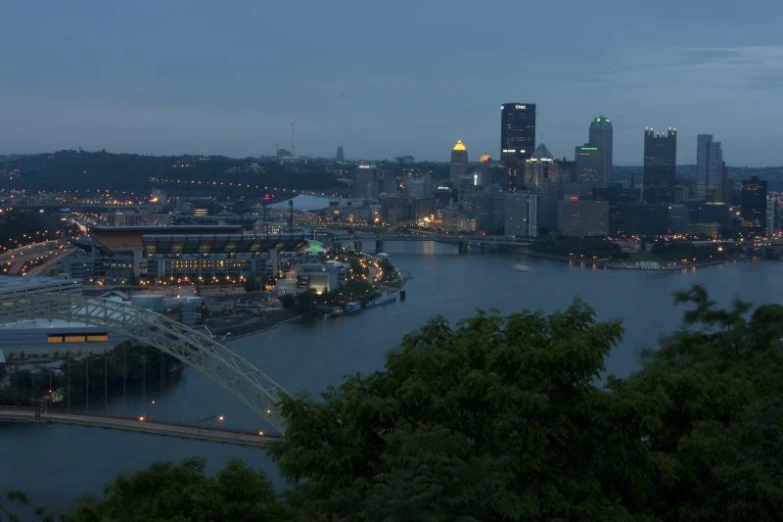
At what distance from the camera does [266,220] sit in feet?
65.7

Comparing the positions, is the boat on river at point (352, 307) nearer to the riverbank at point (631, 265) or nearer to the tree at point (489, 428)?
the riverbank at point (631, 265)

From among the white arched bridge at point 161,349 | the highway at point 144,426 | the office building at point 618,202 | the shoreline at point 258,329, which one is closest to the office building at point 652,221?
the office building at point 618,202

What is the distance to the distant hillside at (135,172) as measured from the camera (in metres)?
28.2

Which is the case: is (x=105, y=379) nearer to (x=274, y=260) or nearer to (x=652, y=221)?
(x=274, y=260)

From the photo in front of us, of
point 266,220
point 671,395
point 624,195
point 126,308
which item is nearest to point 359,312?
point 126,308

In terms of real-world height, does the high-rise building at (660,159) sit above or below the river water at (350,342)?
above

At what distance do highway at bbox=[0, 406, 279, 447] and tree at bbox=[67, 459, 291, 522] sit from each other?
2067 millimetres

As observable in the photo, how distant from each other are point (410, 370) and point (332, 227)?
59.3 feet

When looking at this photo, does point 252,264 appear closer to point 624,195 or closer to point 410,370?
point 410,370

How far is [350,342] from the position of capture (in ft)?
25.1

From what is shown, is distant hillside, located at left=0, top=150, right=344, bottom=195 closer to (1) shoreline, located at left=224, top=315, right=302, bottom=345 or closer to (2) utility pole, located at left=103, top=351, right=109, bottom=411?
(1) shoreline, located at left=224, top=315, right=302, bottom=345

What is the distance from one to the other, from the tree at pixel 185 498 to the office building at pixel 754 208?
19238mm

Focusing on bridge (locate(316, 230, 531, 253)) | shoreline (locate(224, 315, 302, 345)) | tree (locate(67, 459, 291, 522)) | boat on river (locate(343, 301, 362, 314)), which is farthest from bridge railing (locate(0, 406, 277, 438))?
bridge (locate(316, 230, 531, 253))

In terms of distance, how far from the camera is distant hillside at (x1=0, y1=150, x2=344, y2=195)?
28.2 meters
